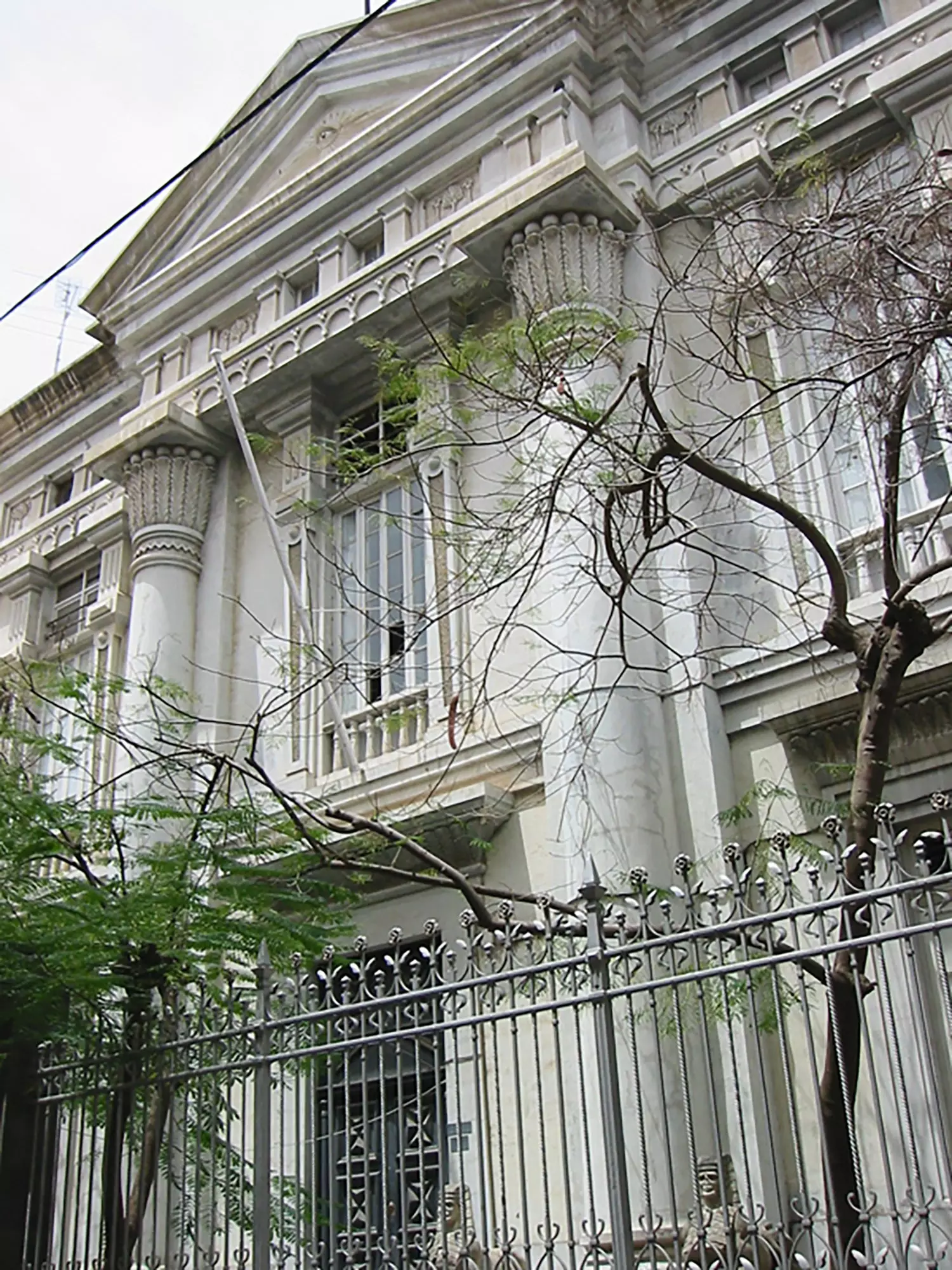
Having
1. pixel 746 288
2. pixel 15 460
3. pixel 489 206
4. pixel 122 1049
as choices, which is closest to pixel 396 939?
pixel 122 1049

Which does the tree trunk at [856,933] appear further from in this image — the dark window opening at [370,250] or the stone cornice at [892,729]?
the dark window opening at [370,250]

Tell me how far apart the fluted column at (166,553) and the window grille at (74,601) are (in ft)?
5.80

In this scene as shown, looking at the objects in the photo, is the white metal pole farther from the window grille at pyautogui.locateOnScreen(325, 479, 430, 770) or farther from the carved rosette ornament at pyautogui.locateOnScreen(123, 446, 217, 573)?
the carved rosette ornament at pyautogui.locateOnScreen(123, 446, 217, 573)

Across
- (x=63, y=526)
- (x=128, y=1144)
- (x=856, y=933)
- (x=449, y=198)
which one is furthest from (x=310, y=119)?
(x=856, y=933)

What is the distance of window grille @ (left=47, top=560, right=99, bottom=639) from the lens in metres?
14.9

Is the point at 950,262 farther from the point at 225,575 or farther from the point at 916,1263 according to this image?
the point at 225,575

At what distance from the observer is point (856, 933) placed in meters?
4.74

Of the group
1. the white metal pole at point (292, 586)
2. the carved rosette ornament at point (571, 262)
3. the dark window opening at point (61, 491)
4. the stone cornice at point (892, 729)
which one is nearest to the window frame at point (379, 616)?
the white metal pole at point (292, 586)

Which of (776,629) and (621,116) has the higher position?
(621,116)

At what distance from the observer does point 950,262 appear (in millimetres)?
5754

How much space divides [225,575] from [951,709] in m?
7.18

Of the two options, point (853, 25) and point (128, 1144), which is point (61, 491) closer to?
point (853, 25)

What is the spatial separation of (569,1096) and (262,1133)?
264 cm

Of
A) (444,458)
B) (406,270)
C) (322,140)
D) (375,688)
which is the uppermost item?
(322,140)
